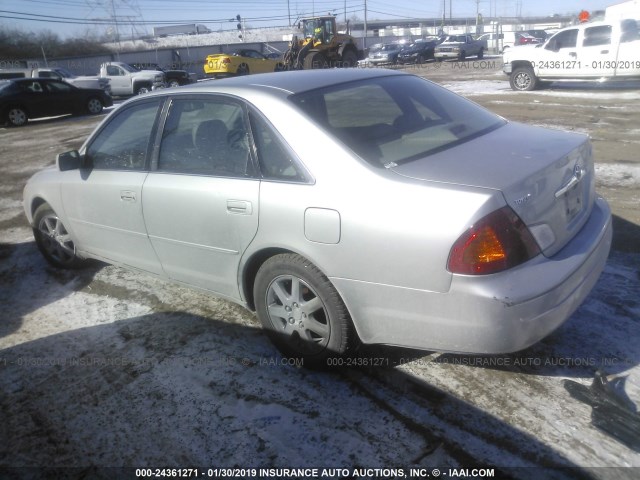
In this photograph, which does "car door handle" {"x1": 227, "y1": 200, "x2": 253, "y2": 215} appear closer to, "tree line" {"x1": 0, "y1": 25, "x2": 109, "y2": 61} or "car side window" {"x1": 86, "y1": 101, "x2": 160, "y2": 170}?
"car side window" {"x1": 86, "y1": 101, "x2": 160, "y2": 170}

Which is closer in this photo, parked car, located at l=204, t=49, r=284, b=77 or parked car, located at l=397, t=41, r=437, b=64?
parked car, located at l=204, t=49, r=284, b=77

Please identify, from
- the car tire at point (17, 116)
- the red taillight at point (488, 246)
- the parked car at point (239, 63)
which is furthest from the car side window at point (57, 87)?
the red taillight at point (488, 246)

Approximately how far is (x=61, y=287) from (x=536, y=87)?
1524cm

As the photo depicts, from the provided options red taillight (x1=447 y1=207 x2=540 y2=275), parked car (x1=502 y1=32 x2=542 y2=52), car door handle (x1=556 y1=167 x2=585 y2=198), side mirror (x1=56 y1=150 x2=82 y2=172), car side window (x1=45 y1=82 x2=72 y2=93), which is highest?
parked car (x1=502 y1=32 x2=542 y2=52)

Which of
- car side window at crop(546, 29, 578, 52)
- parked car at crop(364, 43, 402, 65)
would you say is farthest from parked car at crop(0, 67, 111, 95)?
parked car at crop(364, 43, 402, 65)

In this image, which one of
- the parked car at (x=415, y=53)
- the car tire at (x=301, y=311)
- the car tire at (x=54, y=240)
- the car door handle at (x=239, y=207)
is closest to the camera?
the car tire at (x=301, y=311)

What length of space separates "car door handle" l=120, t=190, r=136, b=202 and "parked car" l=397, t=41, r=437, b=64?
35099 mm

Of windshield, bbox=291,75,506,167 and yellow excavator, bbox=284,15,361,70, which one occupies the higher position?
yellow excavator, bbox=284,15,361,70

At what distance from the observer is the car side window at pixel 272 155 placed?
2.79 meters

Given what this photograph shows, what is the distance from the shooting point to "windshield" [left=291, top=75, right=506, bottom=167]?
281 cm

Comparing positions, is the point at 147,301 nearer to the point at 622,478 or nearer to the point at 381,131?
the point at 381,131

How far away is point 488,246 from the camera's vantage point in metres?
2.27

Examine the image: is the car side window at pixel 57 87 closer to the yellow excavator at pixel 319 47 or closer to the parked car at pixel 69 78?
the parked car at pixel 69 78

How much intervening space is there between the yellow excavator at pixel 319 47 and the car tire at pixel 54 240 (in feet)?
76.3
